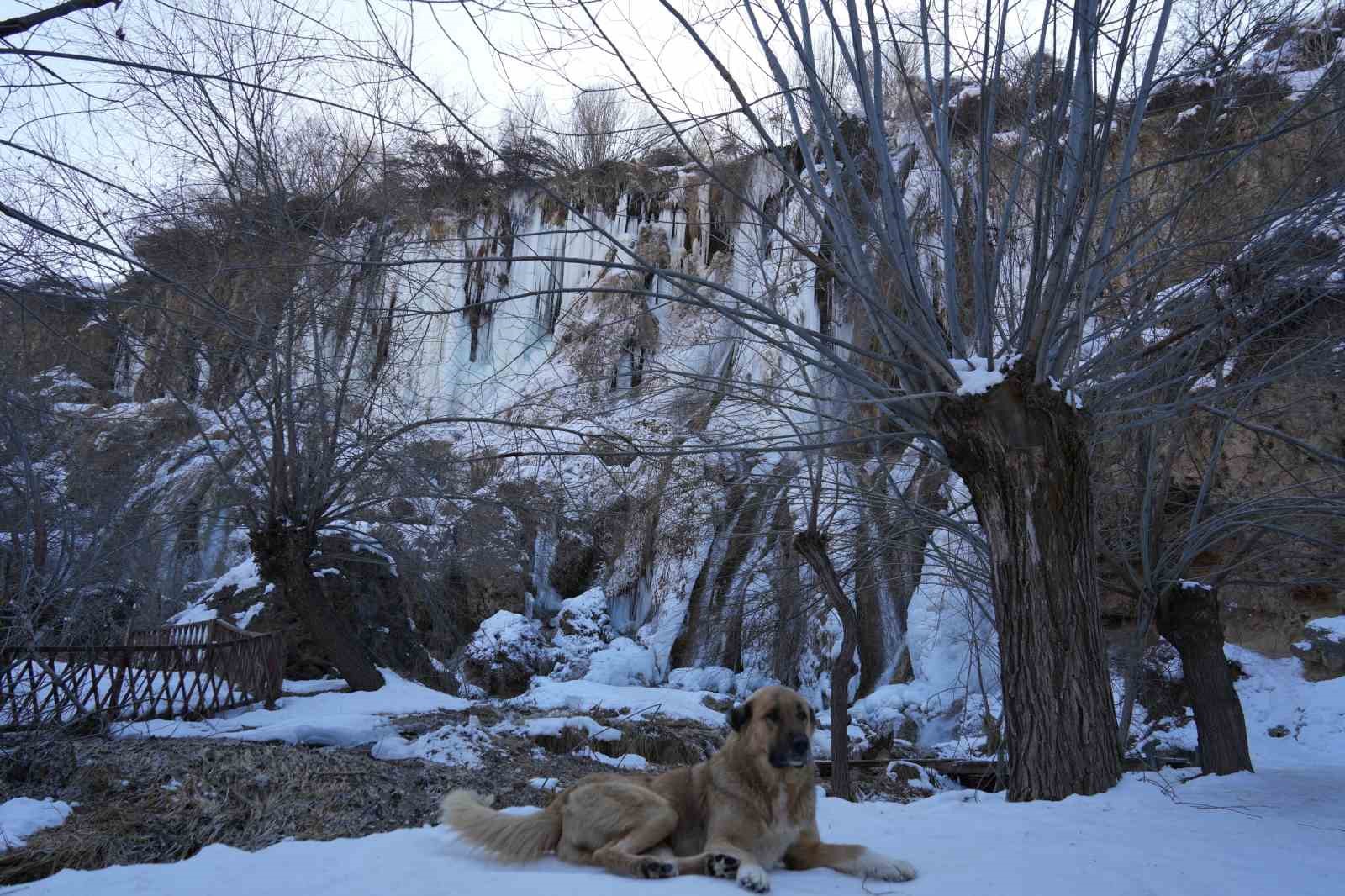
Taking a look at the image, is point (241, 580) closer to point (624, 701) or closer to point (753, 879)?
point (624, 701)

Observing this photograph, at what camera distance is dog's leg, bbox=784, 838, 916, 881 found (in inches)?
126

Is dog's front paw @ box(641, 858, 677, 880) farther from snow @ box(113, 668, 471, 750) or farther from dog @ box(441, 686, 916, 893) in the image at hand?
snow @ box(113, 668, 471, 750)

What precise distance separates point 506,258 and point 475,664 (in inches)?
563

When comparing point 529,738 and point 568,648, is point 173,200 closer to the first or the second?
point 529,738

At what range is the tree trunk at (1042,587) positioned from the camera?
4957 millimetres

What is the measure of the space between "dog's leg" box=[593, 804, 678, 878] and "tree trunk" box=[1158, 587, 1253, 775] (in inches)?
224

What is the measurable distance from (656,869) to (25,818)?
4.35 metres

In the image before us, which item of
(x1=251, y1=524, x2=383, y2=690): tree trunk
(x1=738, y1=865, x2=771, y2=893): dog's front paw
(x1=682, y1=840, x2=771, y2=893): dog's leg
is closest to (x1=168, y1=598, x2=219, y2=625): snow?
(x1=251, y1=524, x2=383, y2=690): tree trunk

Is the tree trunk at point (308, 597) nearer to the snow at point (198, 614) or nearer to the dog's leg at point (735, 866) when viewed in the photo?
the snow at point (198, 614)

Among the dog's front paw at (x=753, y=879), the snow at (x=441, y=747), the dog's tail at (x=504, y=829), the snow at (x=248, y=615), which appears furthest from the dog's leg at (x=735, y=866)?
the snow at (x=248, y=615)

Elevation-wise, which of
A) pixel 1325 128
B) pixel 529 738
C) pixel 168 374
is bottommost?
pixel 529 738

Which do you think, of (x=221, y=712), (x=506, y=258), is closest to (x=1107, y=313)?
(x=506, y=258)

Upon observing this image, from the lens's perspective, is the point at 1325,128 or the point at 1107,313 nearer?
A: the point at 1325,128

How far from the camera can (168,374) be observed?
9.28 metres
